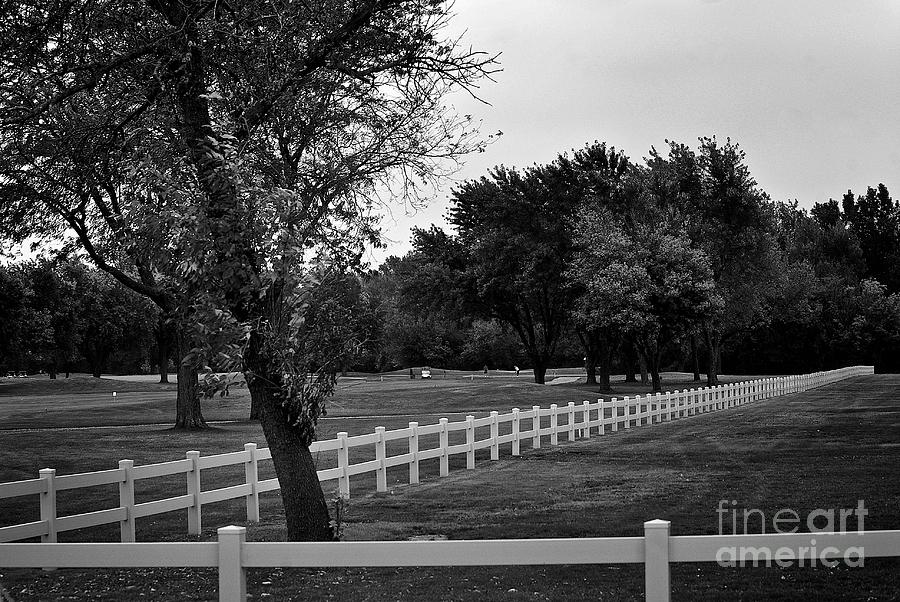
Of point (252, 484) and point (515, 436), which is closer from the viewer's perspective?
point (252, 484)

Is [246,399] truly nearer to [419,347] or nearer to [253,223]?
[253,223]

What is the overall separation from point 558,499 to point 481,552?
35.3 feet

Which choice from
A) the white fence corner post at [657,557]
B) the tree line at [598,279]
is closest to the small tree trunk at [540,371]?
the tree line at [598,279]

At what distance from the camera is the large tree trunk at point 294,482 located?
11.8m

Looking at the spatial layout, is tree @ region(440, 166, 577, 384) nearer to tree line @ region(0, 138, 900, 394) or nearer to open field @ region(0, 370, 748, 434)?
tree line @ region(0, 138, 900, 394)

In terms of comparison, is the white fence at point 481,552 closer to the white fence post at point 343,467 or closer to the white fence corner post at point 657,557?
the white fence corner post at point 657,557

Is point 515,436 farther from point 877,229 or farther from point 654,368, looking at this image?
point 877,229

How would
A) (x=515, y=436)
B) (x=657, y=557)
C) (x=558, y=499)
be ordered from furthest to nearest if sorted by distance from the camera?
(x=515, y=436) → (x=558, y=499) → (x=657, y=557)

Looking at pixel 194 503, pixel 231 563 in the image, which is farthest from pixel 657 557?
pixel 194 503

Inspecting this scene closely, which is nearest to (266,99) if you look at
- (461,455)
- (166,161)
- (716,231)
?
(166,161)

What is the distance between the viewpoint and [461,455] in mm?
26375

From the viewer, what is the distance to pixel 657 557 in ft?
19.8

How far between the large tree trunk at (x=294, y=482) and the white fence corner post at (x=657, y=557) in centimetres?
Answer: 635

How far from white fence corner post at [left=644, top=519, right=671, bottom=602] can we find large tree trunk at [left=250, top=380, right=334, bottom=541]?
6348 mm
